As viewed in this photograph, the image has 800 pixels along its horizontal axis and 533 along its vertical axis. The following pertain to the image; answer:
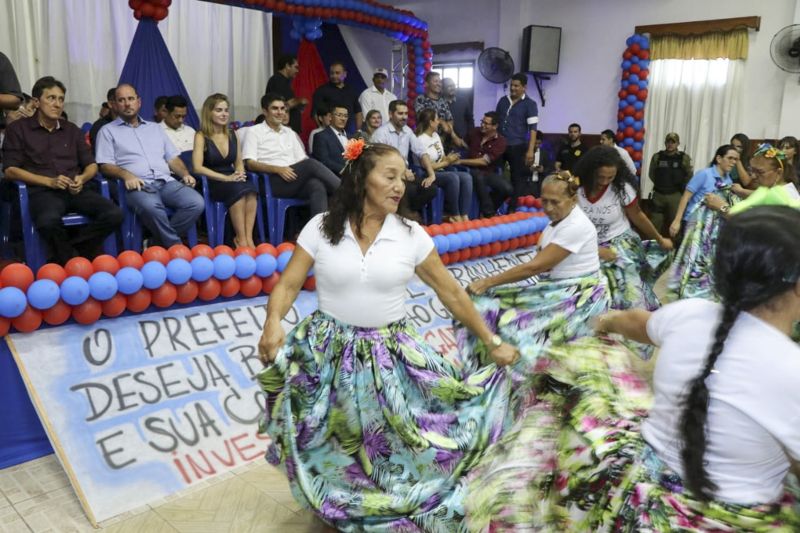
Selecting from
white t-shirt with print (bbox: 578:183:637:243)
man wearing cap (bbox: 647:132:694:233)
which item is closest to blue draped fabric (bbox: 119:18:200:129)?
white t-shirt with print (bbox: 578:183:637:243)

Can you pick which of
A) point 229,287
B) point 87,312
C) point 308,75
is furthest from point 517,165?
point 87,312

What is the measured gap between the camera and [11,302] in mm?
3143

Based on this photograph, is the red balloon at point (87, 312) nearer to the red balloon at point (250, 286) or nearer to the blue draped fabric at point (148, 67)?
the red balloon at point (250, 286)

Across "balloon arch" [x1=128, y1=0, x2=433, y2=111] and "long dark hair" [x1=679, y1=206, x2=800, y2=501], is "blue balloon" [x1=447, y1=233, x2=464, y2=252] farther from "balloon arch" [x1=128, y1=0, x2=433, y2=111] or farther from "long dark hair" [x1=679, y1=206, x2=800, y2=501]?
"long dark hair" [x1=679, y1=206, x2=800, y2=501]

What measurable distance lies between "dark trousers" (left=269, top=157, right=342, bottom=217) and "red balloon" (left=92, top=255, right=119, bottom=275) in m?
2.03

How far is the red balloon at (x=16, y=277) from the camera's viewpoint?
3.19m

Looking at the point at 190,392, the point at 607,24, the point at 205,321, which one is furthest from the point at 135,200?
the point at 607,24

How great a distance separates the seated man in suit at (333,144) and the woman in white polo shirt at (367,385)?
11.4ft

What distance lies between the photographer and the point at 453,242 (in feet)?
17.9

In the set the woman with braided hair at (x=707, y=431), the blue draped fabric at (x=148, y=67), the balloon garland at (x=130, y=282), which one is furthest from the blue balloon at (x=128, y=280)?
the blue draped fabric at (x=148, y=67)

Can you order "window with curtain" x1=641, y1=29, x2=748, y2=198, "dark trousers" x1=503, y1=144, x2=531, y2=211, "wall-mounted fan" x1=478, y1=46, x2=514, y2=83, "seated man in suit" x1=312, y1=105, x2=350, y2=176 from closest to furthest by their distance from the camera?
"seated man in suit" x1=312, y1=105, x2=350, y2=176, "dark trousers" x1=503, y1=144, x2=531, y2=211, "window with curtain" x1=641, y1=29, x2=748, y2=198, "wall-mounted fan" x1=478, y1=46, x2=514, y2=83

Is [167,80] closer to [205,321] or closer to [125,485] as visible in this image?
[205,321]

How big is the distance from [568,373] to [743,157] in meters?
8.03

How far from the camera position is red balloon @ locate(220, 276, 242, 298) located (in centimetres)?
407
